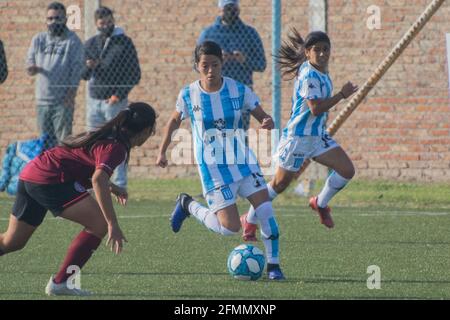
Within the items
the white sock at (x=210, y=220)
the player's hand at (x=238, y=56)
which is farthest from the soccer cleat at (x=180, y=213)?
the player's hand at (x=238, y=56)

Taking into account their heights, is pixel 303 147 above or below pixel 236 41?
below

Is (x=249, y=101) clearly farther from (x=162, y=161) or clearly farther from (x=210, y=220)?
(x=210, y=220)

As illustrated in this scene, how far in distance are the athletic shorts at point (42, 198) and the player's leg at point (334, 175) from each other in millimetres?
3323

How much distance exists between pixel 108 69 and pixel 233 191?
18.5ft

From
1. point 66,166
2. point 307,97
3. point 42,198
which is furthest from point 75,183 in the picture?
point 307,97

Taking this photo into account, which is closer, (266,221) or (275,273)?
(275,273)

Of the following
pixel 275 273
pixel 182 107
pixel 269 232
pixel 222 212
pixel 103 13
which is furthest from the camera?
pixel 103 13

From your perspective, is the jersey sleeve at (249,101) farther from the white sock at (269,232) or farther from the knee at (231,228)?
the knee at (231,228)

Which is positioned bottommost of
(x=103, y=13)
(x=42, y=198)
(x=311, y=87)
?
(x=42, y=198)

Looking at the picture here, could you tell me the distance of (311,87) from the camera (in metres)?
10.0

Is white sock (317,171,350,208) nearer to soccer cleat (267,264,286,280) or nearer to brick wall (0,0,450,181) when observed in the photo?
soccer cleat (267,264,286,280)

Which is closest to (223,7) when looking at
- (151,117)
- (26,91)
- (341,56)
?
(341,56)

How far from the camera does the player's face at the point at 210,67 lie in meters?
8.70

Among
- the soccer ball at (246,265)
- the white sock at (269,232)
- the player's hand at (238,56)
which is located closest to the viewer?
the soccer ball at (246,265)
